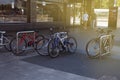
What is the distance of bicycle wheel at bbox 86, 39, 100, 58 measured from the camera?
344 inches

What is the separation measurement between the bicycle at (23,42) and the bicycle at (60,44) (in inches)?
35.2

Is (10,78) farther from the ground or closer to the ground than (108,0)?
closer to the ground

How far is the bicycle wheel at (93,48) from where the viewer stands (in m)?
8.73

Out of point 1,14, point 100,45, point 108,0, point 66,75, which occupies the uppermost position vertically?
point 108,0

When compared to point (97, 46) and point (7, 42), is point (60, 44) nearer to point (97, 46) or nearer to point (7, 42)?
point (97, 46)

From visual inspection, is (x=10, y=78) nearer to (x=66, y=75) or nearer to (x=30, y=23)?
(x=66, y=75)

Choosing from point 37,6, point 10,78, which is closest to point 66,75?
point 10,78

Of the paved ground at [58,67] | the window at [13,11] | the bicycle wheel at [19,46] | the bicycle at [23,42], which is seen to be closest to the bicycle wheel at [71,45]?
the paved ground at [58,67]

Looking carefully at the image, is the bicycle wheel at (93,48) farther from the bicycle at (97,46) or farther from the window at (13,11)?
the window at (13,11)

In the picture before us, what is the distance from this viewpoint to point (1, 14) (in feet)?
49.5

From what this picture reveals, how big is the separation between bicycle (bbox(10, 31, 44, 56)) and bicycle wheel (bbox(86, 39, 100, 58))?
6.56ft

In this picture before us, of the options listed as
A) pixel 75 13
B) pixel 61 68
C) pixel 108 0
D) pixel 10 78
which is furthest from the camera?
pixel 108 0

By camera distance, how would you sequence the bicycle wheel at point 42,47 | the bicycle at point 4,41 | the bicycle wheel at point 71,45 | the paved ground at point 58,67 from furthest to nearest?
the bicycle wheel at point 71,45, the bicycle at point 4,41, the bicycle wheel at point 42,47, the paved ground at point 58,67

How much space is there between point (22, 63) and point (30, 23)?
29.5 ft
